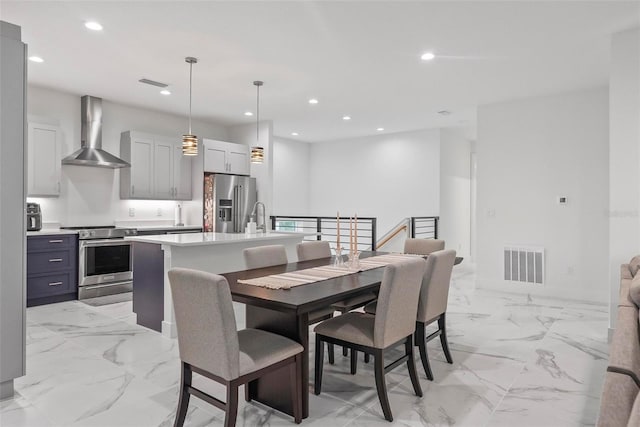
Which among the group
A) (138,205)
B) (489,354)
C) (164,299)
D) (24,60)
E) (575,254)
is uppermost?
(24,60)

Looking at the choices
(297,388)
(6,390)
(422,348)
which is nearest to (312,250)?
(422,348)

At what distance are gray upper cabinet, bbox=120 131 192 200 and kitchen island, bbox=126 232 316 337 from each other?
2142 mm

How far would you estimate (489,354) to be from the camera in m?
3.31

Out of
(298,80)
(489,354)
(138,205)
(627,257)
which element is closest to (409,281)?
(489,354)

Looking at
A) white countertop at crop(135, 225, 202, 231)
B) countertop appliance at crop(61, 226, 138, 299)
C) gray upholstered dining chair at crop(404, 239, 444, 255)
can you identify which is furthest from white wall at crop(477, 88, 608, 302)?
countertop appliance at crop(61, 226, 138, 299)

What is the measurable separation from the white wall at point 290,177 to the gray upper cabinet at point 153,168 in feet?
7.74

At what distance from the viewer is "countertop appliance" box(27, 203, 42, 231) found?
4973 mm

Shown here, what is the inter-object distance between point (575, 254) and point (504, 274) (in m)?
0.93

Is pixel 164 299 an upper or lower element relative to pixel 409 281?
lower

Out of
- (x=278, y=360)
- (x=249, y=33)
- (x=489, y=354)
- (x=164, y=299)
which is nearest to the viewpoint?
(x=278, y=360)

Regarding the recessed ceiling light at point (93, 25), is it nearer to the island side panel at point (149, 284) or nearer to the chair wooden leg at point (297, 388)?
the island side panel at point (149, 284)

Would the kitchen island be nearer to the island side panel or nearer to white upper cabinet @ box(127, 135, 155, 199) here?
the island side panel

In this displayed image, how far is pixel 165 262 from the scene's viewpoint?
3.74 meters

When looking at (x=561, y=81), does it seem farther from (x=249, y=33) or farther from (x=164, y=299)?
(x=164, y=299)
